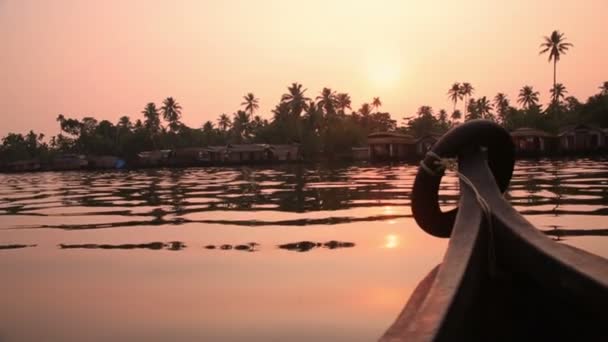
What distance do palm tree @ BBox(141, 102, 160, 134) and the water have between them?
69.2 metres

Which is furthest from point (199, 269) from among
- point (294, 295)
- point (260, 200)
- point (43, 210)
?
point (43, 210)

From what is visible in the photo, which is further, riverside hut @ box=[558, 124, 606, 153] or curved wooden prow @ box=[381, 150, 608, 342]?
riverside hut @ box=[558, 124, 606, 153]

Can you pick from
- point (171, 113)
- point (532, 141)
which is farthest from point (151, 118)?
point (532, 141)

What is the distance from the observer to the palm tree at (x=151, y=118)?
7594 centimetres

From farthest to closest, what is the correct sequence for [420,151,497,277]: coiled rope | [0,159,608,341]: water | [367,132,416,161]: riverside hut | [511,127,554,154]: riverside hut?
[367,132,416,161]: riverside hut < [511,127,554,154]: riverside hut < [0,159,608,341]: water < [420,151,497,277]: coiled rope

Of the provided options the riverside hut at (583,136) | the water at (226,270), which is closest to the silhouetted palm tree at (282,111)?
the riverside hut at (583,136)

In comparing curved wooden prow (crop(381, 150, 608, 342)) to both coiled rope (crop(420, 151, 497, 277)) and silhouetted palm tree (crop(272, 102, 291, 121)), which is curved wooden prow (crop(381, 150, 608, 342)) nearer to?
coiled rope (crop(420, 151, 497, 277))

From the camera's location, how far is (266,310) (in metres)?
3.64

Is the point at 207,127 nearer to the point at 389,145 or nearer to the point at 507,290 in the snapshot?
the point at 389,145

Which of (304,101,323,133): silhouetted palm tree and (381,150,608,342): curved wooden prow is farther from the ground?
(304,101,323,133): silhouetted palm tree

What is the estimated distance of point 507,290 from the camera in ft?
8.19

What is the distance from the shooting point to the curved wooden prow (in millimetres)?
1782

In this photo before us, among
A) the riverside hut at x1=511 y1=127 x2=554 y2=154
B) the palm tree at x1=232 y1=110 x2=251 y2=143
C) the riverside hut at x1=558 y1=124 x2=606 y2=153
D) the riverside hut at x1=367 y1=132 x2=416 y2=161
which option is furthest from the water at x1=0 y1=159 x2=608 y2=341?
the palm tree at x1=232 y1=110 x2=251 y2=143

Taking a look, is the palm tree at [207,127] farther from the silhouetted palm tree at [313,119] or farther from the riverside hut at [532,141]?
the riverside hut at [532,141]
